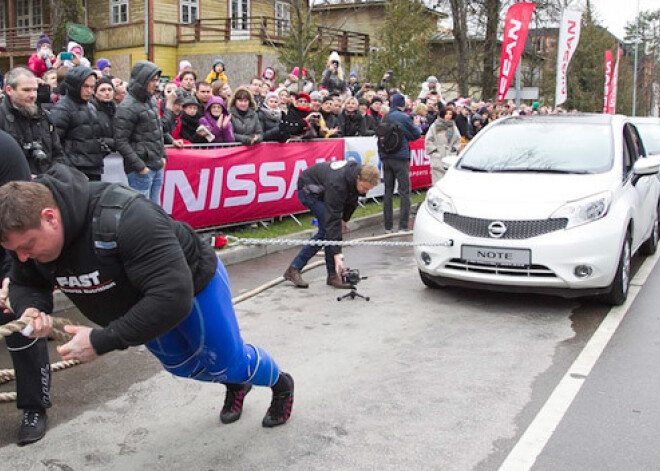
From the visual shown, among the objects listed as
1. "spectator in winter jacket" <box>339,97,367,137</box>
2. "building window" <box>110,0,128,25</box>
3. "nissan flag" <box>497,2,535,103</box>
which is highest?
"building window" <box>110,0,128,25</box>

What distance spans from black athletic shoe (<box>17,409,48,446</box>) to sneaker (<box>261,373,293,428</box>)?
1.21 meters

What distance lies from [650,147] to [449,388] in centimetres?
778

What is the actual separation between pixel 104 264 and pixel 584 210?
451 cm

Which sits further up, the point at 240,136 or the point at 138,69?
the point at 138,69

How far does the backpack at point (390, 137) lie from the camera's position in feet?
34.2

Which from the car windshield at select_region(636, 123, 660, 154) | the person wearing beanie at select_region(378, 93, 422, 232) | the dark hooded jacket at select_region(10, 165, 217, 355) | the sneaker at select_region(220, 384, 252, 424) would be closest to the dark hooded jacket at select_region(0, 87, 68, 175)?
the sneaker at select_region(220, 384, 252, 424)

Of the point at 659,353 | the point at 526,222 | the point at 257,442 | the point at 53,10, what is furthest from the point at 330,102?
the point at 53,10

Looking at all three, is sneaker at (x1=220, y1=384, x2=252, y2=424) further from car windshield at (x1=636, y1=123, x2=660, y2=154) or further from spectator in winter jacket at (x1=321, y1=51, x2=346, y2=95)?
spectator in winter jacket at (x1=321, y1=51, x2=346, y2=95)

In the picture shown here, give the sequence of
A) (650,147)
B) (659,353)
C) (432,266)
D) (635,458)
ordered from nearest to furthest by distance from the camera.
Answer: (635,458), (659,353), (432,266), (650,147)

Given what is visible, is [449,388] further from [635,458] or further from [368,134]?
[368,134]

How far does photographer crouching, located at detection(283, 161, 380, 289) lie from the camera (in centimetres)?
660

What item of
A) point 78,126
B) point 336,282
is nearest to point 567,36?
point 336,282

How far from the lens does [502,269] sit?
619 centimetres

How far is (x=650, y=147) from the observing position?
10.8 metres
